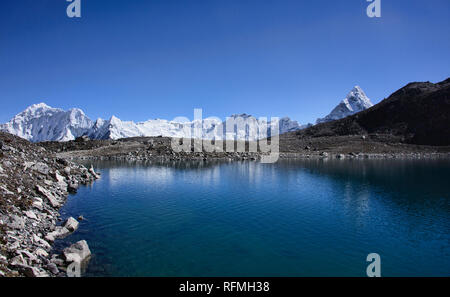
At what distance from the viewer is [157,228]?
29047mm

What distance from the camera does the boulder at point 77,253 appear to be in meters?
20.1

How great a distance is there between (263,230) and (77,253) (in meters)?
17.3

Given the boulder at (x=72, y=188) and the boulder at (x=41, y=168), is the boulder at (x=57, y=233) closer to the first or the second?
the boulder at (x=41, y=168)

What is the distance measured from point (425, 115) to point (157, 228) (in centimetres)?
19907

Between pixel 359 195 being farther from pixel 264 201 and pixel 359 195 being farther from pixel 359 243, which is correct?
pixel 359 243

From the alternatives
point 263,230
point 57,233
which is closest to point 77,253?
point 57,233

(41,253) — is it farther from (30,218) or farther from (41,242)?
(30,218)

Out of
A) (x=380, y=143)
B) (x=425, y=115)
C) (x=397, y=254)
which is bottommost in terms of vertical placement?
(x=397, y=254)

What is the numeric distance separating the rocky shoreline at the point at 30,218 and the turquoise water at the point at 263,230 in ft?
5.80

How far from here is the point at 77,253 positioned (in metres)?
20.8
